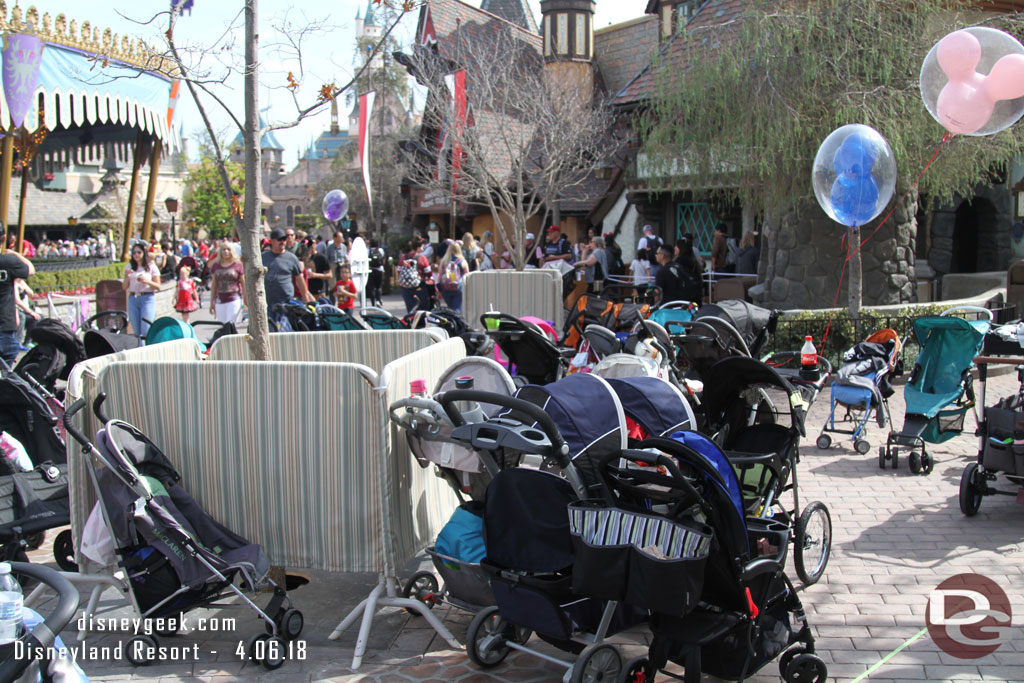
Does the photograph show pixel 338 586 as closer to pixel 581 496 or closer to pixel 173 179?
pixel 581 496

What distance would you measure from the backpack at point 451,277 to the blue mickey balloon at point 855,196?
18.7 ft

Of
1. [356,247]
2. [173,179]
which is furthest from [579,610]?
[173,179]

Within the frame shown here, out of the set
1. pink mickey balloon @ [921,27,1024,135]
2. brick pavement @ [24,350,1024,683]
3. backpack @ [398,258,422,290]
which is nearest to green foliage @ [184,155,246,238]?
backpack @ [398,258,422,290]

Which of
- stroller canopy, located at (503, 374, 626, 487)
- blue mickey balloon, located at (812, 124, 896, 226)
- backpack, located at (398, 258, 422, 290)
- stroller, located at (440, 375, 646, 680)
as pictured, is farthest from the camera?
backpack, located at (398, 258, 422, 290)

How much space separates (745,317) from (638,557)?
5982mm

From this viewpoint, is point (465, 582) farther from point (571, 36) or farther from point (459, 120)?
point (571, 36)

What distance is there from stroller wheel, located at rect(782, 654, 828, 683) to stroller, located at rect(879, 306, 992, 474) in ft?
12.6

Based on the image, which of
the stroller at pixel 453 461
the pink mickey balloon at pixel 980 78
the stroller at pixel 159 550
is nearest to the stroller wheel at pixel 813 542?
the stroller at pixel 453 461

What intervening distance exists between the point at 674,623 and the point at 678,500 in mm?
508

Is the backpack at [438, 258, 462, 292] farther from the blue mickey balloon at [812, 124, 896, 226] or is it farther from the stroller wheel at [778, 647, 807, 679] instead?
the stroller wheel at [778, 647, 807, 679]

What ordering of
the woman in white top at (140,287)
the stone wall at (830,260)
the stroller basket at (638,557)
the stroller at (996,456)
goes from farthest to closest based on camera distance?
the stone wall at (830,260) → the woman in white top at (140,287) → the stroller at (996,456) → the stroller basket at (638,557)

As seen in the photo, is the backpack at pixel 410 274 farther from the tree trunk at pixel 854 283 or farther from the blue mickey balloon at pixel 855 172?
the blue mickey balloon at pixel 855 172

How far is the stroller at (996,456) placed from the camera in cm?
600

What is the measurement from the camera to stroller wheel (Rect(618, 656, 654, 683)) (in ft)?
12.4
